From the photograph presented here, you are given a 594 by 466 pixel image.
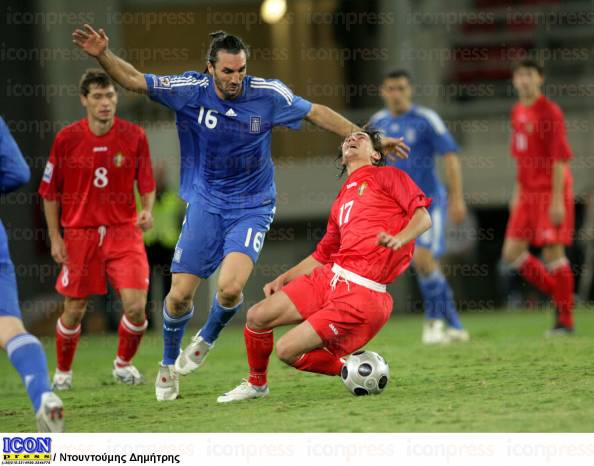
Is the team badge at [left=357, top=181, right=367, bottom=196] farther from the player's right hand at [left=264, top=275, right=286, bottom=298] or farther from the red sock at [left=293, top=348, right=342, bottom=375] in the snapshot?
the red sock at [left=293, top=348, right=342, bottom=375]

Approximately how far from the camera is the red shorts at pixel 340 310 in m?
6.57

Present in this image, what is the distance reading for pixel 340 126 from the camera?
7.29 metres

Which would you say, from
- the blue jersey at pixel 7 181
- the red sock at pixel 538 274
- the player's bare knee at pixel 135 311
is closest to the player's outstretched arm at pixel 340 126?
the player's bare knee at pixel 135 311

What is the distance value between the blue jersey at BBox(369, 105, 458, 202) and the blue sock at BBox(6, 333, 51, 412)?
5.79m

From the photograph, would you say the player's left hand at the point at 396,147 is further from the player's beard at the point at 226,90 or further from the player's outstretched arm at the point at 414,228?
the player's beard at the point at 226,90

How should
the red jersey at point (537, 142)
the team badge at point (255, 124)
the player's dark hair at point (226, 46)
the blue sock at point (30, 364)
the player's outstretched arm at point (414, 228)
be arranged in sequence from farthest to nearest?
the red jersey at point (537, 142), the team badge at point (255, 124), the player's dark hair at point (226, 46), the player's outstretched arm at point (414, 228), the blue sock at point (30, 364)

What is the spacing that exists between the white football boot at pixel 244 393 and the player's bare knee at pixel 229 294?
62 cm

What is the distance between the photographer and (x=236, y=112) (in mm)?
7340

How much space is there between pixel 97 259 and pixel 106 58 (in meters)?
2.22

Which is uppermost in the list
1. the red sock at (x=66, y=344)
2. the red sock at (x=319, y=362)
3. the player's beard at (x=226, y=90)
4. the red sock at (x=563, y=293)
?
the player's beard at (x=226, y=90)

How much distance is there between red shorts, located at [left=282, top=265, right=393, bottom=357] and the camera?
657 cm

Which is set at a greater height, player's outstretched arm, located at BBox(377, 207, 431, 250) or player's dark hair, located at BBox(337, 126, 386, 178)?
player's dark hair, located at BBox(337, 126, 386, 178)

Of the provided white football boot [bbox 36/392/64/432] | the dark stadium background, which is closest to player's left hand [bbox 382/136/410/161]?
white football boot [bbox 36/392/64/432]

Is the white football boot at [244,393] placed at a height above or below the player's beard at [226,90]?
below
